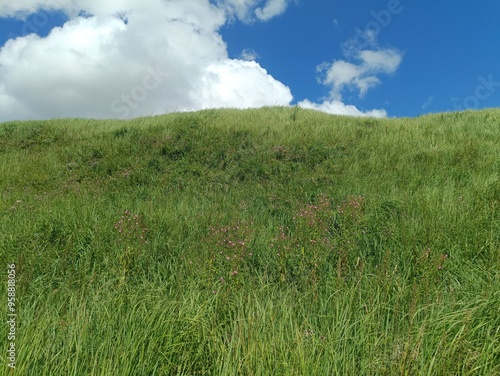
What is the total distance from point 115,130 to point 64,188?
5762 millimetres

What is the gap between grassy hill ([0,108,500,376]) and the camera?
2.30 meters

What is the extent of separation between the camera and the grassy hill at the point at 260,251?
2.30m

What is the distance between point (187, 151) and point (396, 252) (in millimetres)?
7776

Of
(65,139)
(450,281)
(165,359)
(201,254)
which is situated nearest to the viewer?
(165,359)

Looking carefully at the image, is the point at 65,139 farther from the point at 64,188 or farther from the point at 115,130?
the point at 64,188

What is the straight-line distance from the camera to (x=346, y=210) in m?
5.10

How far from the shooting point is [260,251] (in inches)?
175

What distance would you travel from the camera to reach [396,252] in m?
3.99

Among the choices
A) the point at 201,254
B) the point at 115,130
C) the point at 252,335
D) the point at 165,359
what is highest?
the point at 115,130

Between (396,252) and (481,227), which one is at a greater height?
(481,227)

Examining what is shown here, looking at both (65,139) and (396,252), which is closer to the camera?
(396,252)

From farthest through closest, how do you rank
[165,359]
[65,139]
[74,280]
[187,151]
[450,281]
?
[65,139] → [187,151] → [74,280] → [450,281] → [165,359]

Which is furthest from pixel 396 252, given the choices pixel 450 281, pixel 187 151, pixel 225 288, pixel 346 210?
pixel 187 151

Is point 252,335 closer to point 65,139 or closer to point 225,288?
point 225,288
